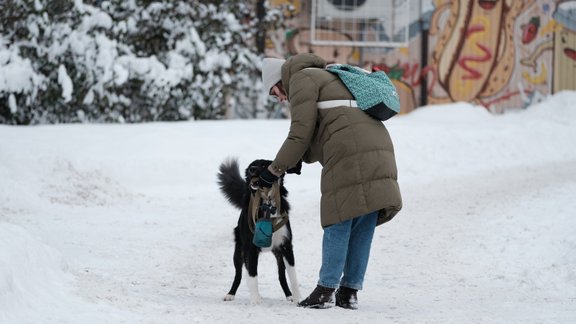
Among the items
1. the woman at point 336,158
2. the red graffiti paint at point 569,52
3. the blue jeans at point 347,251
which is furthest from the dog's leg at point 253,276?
the red graffiti paint at point 569,52

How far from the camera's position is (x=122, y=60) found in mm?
13547

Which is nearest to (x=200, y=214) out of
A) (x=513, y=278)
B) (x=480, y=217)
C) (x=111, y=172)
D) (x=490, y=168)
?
(x=111, y=172)

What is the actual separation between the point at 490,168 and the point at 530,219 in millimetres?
4571

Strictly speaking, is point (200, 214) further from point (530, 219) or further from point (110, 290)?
point (110, 290)

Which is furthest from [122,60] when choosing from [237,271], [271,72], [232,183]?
[271,72]

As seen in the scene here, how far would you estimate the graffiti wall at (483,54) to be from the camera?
1842 centimetres

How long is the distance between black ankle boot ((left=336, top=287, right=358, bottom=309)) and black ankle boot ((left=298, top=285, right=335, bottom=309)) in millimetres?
99

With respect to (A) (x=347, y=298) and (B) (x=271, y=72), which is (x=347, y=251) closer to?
(A) (x=347, y=298)

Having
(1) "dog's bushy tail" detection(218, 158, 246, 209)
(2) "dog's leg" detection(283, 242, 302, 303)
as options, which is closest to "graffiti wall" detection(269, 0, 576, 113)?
(1) "dog's bushy tail" detection(218, 158, 246, 209)

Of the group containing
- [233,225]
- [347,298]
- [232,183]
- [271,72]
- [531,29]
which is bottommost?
[233,225]

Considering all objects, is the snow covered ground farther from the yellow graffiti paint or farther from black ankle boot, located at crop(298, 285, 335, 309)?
the yellow graffiti paint

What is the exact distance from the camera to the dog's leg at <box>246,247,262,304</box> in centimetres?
526

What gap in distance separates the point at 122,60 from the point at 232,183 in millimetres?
8408

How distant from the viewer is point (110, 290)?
518 centimetres
